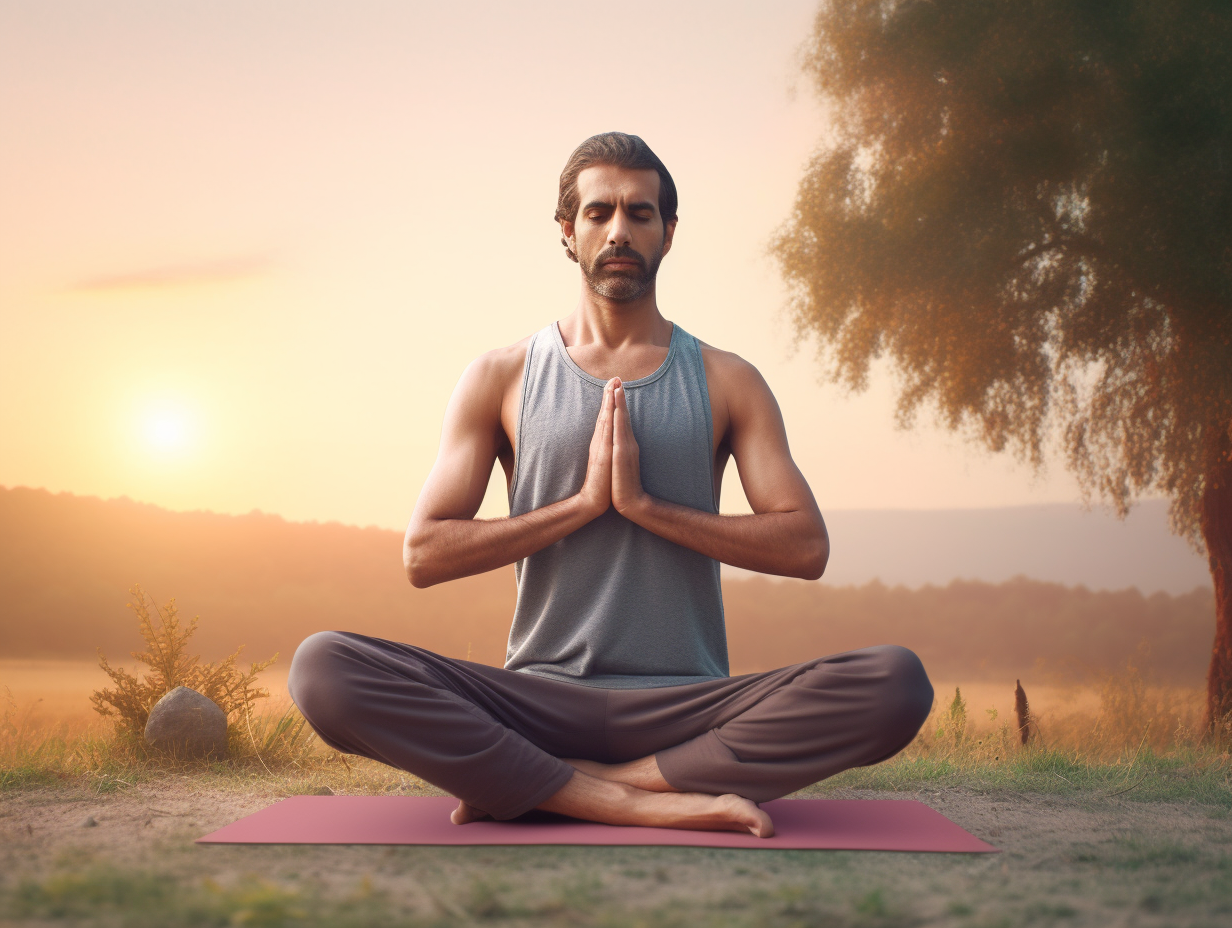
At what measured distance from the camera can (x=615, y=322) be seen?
10.2ft

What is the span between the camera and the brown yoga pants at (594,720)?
2441 mm

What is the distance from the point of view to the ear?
10.3 ft

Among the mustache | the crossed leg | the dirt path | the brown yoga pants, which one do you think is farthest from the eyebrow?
the dirt path

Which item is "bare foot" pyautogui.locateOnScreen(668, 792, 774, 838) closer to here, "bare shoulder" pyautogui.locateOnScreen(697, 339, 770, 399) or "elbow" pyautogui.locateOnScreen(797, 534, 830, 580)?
"elbow" pyautogui.locateOnScreen(797, 534, 830, 580)

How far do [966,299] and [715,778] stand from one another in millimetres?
4616

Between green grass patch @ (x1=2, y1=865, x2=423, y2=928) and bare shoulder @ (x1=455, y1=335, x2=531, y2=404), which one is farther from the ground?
bare shoulder @ (x1=455, y1=335, x2=531, y2=404)

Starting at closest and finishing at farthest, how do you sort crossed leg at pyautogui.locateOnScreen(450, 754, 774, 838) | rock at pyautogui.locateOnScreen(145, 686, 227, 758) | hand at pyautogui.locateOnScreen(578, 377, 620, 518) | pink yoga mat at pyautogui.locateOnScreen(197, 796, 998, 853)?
pink yoga mat at pyautogui.locateOnScreen(197, 796, 998, 853), crossed leg at pyautogui.locateOnScreen(450, 754, 774, 838), hand at pyautogui.locateOnScreen(578, 377, 620, 518), rock at pyautogui.locateOnScreen(145, 686, 227, 758)

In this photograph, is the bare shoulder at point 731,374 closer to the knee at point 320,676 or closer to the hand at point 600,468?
the hand at point 600,468

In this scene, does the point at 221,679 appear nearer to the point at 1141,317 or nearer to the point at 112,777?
the point at 112,777

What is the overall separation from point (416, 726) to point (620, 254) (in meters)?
1.50

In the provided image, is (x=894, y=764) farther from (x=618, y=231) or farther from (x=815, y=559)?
(x=618, y=231)

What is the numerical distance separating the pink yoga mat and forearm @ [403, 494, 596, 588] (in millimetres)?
671

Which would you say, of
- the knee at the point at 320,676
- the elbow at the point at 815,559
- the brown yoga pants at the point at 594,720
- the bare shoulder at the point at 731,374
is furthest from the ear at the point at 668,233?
the knee at the point at 320,676

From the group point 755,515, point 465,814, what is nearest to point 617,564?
point 755,515
